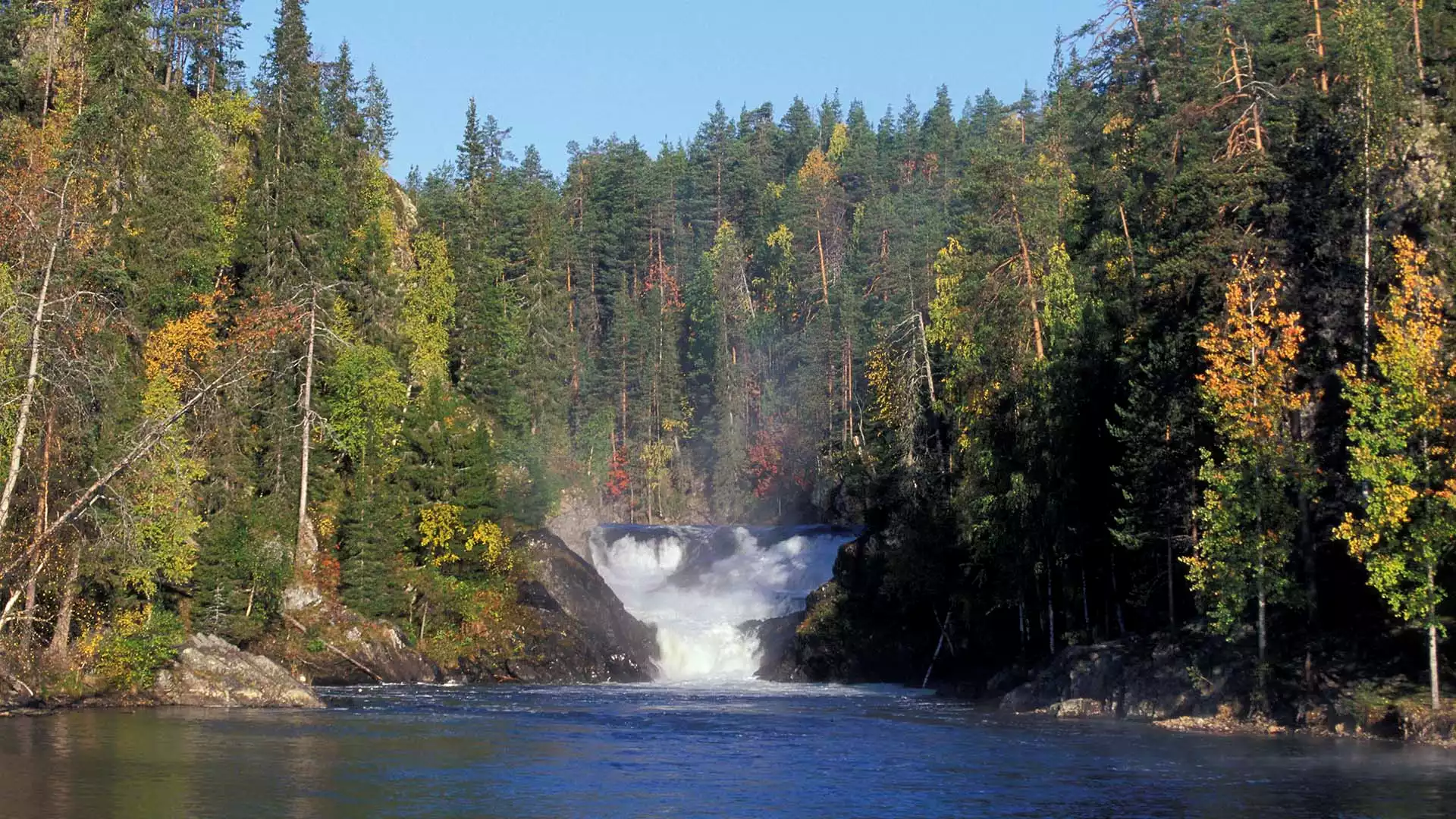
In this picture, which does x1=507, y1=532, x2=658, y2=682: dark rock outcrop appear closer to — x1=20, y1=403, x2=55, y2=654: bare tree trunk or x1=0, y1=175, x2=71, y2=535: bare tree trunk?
x1=20, y1=403, x2=55, y2=654: bare tree trunk

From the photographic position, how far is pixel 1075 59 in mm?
56312

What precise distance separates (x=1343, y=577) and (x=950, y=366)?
23124mm

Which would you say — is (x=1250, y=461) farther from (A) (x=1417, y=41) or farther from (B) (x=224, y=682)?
(B) (x=224, y=682)

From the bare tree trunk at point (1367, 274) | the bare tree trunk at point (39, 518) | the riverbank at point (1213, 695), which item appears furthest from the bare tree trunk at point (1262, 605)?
the bare tree trunk at point (39, 518)

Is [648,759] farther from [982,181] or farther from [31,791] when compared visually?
[982,181]

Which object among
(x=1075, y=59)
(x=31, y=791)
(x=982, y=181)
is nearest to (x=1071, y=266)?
(x=982, y=181)

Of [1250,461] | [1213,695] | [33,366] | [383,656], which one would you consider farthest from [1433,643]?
[383,656]

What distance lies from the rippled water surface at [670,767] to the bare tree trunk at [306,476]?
49.7ft

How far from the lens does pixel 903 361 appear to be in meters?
61.0

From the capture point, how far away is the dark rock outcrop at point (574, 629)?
63.8 meters

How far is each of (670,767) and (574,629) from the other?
1392 inches

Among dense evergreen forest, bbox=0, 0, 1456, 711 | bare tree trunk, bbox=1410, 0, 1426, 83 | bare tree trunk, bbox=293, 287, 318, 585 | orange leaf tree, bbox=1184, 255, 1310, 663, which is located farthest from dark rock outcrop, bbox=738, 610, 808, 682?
bare tree trunk, bbox=1410, 0, 1426, 83

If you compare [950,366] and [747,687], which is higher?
[950,366]

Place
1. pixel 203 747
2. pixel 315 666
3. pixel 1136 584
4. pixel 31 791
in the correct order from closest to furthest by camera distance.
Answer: pixel 31 791 < pixel 203 747 < pixel 1136 584 < pixel 315 666
